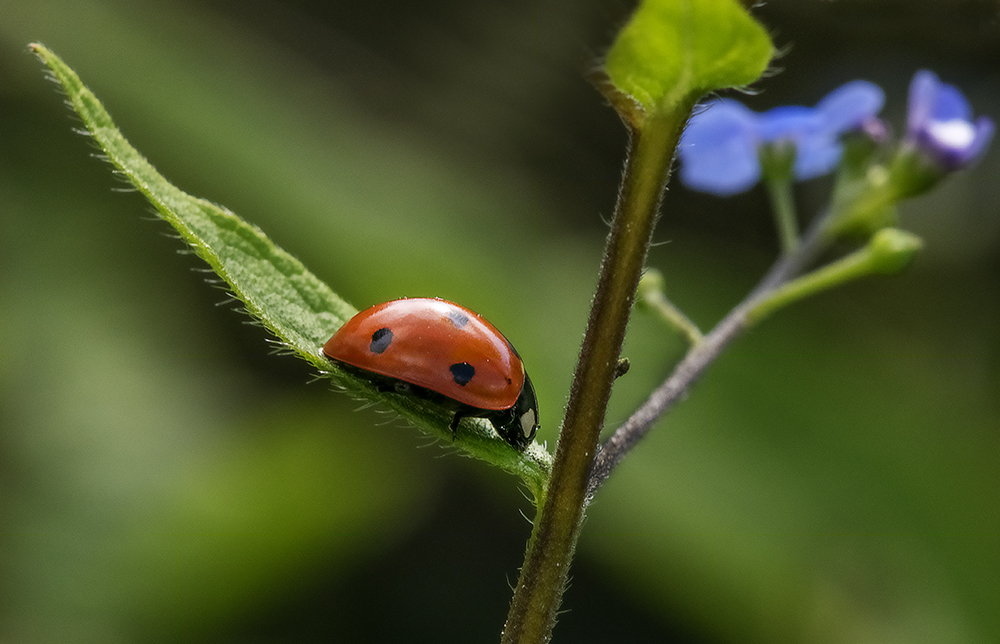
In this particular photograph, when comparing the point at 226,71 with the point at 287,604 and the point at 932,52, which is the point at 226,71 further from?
the point at 932,52

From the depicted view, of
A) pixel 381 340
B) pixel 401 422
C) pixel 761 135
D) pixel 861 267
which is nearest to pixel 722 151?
pixel 761 135

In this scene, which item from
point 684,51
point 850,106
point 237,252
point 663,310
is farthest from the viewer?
point 850,106

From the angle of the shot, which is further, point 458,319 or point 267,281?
point 458,319

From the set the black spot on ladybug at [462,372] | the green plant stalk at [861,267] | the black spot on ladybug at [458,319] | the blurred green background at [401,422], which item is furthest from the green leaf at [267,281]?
the blurred green background at [401,422]

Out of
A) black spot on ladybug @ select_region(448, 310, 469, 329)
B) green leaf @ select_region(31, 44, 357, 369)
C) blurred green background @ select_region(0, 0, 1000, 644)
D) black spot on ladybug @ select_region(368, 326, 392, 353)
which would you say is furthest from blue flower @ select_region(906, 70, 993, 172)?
green leaf @ select_region(31, 44, 357, 369)

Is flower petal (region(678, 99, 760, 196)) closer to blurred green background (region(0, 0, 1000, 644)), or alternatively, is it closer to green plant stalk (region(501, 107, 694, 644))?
blurred green background (region(0, 0, 1000, 644))

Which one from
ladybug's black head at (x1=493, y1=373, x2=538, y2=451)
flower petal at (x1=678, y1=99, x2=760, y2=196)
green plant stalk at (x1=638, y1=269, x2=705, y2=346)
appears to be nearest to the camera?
ladybug's black head at (x1=493, y1=373, x2=538, y2=451)

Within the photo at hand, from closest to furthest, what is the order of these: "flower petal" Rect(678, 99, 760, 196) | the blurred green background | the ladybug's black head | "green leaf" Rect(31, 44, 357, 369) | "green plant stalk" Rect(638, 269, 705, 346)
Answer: "green leaf" Rect(31, 44, 357, 369) → the ladybug's black head → "green plant stalk" Rect(638, 269, 705, 346) → "flower petal" Rect(678, 99, 760, 196) → the blurred green background

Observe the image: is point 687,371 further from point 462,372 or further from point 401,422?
point 401,422
